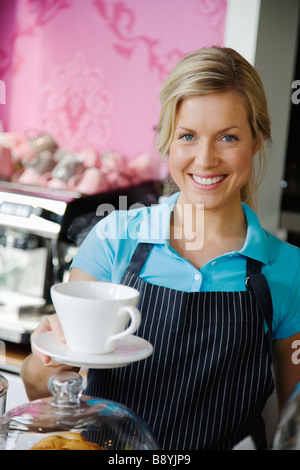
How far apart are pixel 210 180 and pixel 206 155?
0.05m

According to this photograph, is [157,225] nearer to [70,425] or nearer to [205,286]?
[205,286]

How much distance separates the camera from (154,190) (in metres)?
2.71

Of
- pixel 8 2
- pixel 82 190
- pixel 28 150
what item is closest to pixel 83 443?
pixel 82 190

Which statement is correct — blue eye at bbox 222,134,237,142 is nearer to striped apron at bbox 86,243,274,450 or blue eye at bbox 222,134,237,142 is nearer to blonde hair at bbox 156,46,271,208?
blonde hair at bbox 156,46,271,208

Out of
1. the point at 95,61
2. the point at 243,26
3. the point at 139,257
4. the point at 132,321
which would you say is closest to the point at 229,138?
the point at 139,257

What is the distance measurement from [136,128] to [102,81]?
0.91ft

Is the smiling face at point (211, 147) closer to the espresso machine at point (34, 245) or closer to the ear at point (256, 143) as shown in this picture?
the ear at point (256, 143)

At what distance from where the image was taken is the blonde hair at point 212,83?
1204 millimetres

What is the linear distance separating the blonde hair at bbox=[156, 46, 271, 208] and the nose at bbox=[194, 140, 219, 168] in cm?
9

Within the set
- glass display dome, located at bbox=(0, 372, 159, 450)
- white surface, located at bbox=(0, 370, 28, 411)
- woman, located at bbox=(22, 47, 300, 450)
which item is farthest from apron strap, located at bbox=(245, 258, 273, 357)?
white surface, located at bbox=(0, 370, 28, 411)

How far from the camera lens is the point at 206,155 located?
1.18 m

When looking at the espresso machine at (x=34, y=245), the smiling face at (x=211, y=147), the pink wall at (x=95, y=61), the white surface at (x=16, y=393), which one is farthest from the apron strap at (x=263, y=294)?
the pink wall at (x=95, y=61)

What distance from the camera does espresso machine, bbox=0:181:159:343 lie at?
6.92 feet

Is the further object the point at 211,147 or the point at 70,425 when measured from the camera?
the point at 211,147
